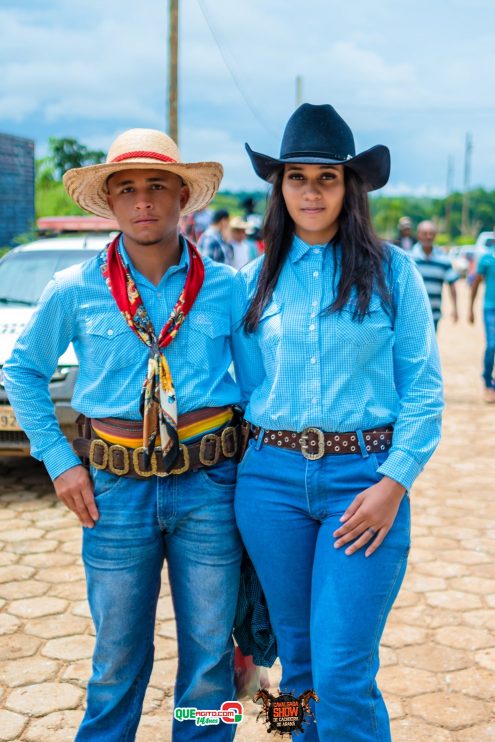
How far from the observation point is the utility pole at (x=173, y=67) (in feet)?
52.5

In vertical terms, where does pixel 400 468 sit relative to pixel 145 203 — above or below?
below

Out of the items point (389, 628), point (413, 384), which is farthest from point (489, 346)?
point (413, 384)

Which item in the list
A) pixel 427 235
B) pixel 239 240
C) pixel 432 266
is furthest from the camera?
pixel 239 240

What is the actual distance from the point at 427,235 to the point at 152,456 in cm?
679

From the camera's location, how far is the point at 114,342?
2.45m

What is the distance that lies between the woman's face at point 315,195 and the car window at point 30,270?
429cm

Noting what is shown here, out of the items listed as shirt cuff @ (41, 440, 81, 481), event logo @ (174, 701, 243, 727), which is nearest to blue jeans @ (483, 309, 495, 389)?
event logo @ (174, 701, 243, 727)

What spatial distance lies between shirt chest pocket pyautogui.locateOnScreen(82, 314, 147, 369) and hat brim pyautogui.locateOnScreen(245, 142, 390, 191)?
25.3 inches

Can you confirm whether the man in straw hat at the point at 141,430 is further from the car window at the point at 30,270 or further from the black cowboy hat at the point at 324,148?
the car window at the point at 30,270

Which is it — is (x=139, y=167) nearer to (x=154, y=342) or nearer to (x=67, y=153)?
(x=154, y=342)

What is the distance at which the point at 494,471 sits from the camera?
6879mm

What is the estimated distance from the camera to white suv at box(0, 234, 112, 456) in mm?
5648

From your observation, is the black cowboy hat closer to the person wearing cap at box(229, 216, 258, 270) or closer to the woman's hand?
the woman's hand

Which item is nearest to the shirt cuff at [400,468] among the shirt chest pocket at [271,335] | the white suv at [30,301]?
the shirt chest pocket at [271,335]
